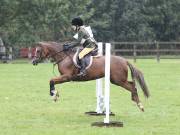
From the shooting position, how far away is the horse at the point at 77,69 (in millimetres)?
14641

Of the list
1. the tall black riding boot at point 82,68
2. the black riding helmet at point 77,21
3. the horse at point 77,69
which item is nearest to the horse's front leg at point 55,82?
the horse at point 77,69

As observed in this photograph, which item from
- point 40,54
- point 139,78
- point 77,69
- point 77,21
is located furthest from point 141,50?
point 77,21

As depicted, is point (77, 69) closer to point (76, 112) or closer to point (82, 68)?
point (82, 68)

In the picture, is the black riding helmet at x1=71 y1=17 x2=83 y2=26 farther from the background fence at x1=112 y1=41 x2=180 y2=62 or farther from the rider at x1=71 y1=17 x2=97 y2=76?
the background fence at x1=112 y1=41 x2=180 y2=62

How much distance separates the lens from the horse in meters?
14.6

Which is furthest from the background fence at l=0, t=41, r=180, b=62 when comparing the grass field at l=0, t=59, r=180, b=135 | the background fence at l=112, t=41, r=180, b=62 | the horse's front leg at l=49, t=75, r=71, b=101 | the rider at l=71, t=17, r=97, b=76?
the horse's front leg at l=49, t=75, r=71, b=101

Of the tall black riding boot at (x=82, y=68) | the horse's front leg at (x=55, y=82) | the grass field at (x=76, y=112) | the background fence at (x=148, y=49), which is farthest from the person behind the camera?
the background fence at (x=148, y=49)

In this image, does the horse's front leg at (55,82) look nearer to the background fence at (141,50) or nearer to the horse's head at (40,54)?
the horse's head at (40,54)

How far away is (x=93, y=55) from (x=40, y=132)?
10.5ft

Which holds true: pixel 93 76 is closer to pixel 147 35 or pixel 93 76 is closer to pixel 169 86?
pixel 169 86

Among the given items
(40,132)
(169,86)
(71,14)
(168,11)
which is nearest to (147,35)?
(168,11)

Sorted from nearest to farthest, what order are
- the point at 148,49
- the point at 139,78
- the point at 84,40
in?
the point at 84,40 → the point at 139,78 → the point at 148,49

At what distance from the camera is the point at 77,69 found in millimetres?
→ 14680

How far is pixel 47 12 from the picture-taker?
188 feet
